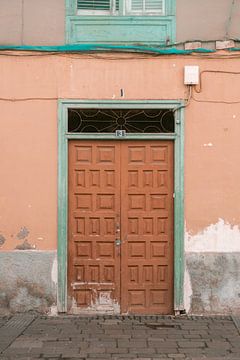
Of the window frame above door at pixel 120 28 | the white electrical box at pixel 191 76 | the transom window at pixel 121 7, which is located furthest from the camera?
the transom window at pixel 121 7

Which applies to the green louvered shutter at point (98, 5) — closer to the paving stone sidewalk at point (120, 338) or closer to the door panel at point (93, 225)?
the door panel at point (93, 225)

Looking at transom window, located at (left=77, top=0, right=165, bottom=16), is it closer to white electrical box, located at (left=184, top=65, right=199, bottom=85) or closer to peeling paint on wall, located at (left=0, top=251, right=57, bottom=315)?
white electrical box, located at (left=184, top=65, right=199, bottom=85)

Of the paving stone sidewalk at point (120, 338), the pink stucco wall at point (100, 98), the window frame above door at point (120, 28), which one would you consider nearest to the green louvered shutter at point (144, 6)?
the window frame above door at point (120, 28)

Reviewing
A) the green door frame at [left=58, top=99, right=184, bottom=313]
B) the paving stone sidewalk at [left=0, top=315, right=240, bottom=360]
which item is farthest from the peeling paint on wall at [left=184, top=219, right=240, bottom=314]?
the paving stone sidewalk at [left=0, top=315, right=240, bottom=360]

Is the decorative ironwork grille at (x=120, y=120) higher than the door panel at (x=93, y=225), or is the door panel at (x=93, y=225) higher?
the decorative ironwork grille at (x=120, y=120)

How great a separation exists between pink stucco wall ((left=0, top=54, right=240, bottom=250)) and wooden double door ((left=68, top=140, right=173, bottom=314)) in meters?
0.33

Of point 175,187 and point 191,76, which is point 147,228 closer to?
point 175,187

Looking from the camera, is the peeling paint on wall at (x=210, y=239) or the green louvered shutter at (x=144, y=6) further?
the green louvered shutter at (x=144, y=6)

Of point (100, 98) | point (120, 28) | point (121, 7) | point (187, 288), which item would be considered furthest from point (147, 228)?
point (121, 7)

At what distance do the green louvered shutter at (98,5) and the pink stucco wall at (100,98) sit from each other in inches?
30.0

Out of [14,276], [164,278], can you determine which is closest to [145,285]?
[164,278]

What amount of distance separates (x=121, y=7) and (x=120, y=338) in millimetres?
4737

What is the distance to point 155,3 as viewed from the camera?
354 inches

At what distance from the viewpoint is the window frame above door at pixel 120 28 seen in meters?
8.83
